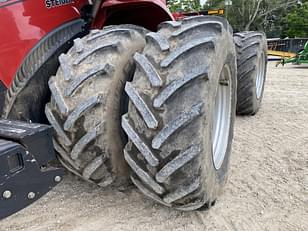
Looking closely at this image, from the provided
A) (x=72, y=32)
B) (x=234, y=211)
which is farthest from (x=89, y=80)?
(x=234, y=211)

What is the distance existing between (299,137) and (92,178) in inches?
113

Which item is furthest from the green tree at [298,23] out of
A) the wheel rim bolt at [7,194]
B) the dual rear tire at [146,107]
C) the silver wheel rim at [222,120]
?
the wheel rim bolt at [7,194]

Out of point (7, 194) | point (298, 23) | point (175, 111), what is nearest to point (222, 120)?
point (175, 111)

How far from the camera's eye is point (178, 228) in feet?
7.73

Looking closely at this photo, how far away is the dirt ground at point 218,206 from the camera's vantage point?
2406 mm

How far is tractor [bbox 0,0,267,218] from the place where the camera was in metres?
1.89

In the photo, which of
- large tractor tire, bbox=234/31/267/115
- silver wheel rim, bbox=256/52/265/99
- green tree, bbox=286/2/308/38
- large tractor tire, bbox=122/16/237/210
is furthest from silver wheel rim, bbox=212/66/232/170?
green tree, bbox=286/2/308/38

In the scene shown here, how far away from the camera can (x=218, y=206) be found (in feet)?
8.63

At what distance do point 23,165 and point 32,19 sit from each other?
3.28 feet

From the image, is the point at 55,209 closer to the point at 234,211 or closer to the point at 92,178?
the point at 92,178

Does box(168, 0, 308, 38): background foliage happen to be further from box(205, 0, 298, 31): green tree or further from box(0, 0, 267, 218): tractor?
box(0, 0, 267, 218): tractor

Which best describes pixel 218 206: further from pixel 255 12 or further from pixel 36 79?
pixel 255 12

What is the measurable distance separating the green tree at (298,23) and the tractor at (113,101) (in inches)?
1354

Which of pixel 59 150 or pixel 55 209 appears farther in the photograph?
pixel 55 209
